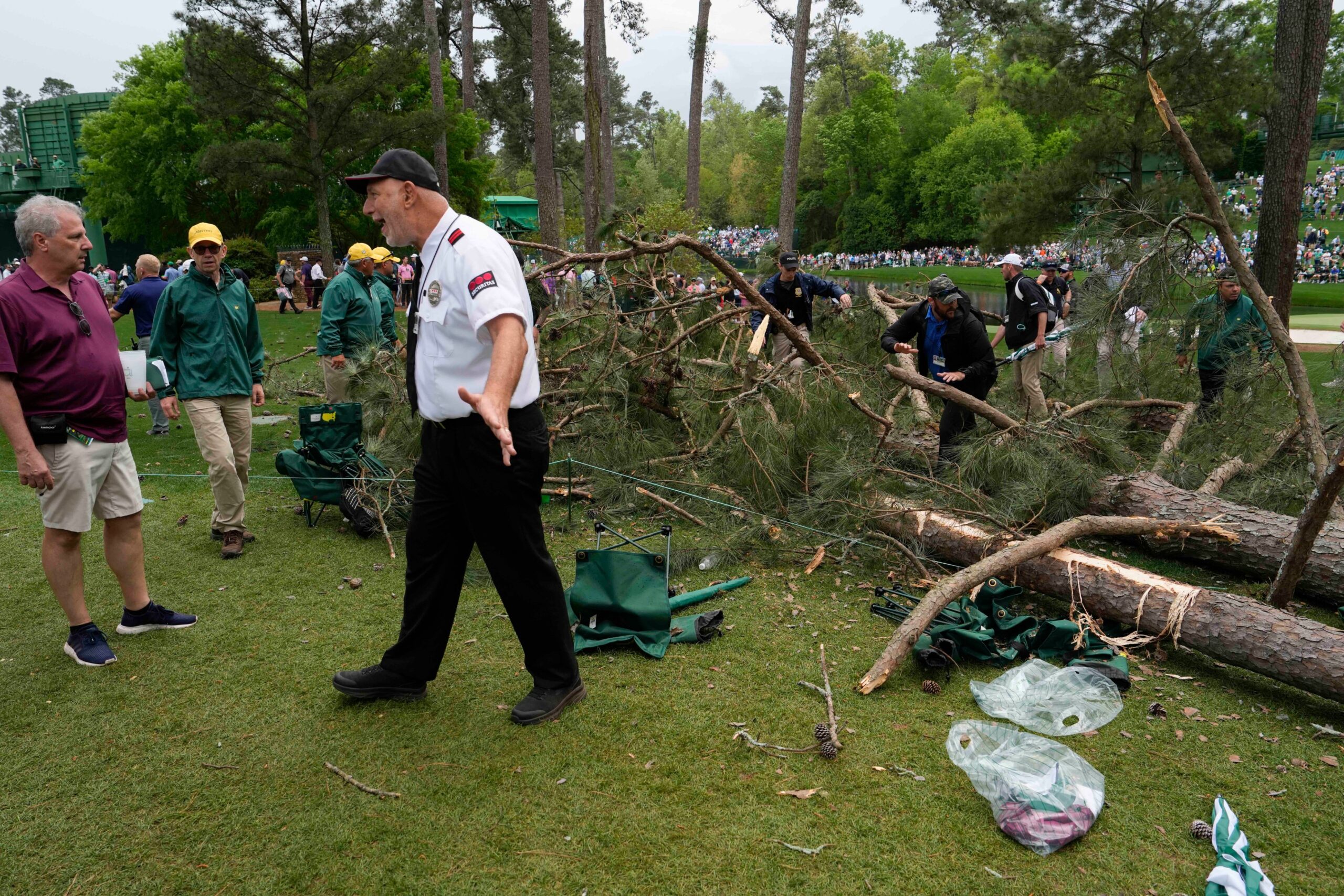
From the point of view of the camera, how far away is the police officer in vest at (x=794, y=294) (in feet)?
23.4

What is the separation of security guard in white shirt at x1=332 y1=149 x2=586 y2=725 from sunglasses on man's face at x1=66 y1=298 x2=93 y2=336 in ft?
4.51

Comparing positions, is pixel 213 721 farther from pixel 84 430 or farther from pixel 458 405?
pixel 458 405

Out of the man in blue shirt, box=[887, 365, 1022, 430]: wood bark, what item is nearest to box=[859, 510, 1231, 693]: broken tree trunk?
box=[887, 365, 1022, 430]: wood bark

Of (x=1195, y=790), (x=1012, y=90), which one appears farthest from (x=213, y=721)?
(x=1012, y=90)

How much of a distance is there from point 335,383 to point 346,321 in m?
0.53

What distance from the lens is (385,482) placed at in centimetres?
507

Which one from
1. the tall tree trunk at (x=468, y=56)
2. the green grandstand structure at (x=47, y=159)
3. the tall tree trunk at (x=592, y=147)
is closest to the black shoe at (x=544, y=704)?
the tall tree trunk at (x=592, y=147)

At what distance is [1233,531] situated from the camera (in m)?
4.37

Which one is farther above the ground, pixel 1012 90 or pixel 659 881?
pixel 1012 90

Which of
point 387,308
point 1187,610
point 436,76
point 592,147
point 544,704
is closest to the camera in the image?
point 544,704

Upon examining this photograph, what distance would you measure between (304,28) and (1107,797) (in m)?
22.3

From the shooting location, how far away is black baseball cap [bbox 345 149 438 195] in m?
2.74

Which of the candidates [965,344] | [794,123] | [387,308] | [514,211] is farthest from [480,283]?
[514,211]

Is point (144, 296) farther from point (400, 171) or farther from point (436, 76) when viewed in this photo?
point (436, 76)
